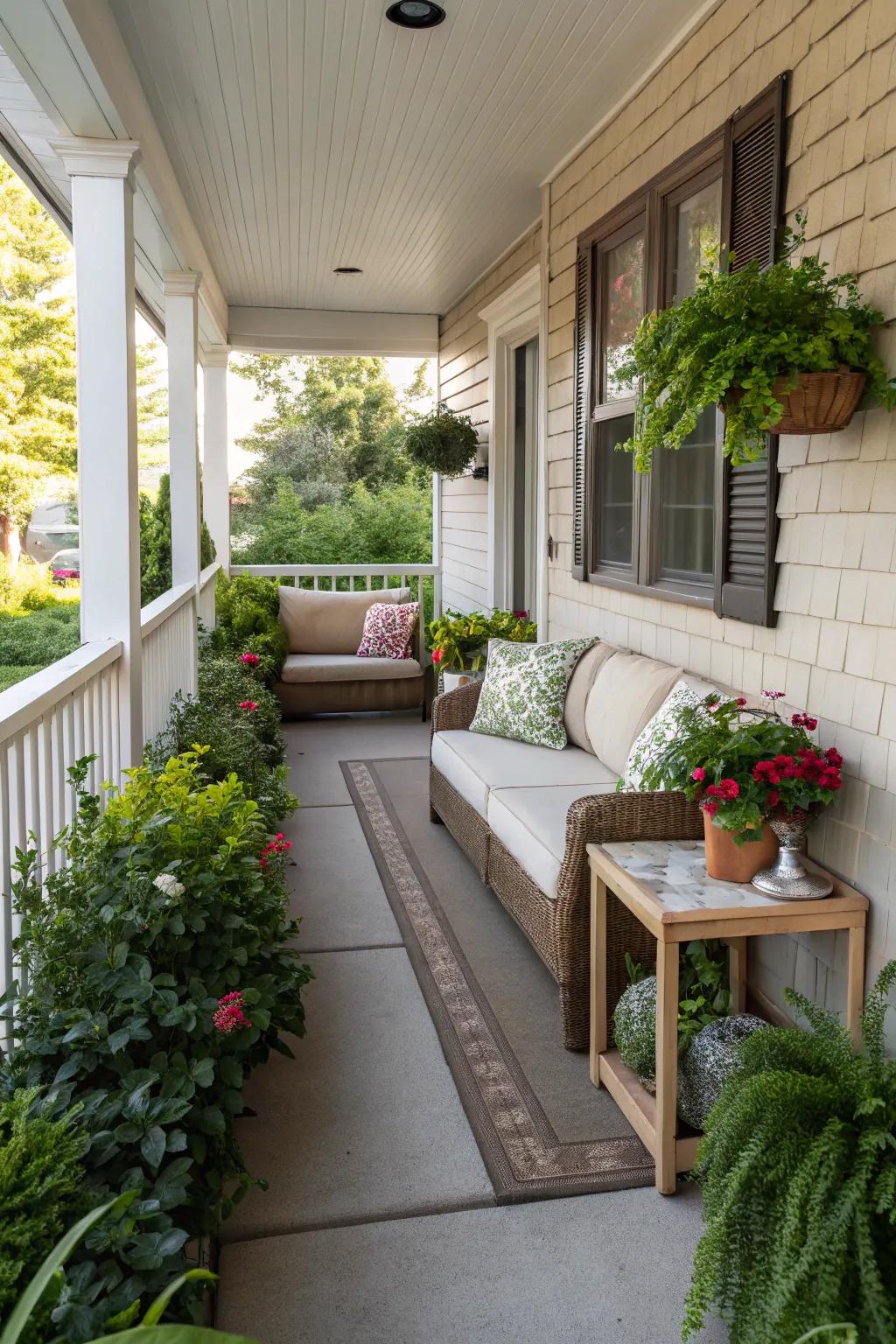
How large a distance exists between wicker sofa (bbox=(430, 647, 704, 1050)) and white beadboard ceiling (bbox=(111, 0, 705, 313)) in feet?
6.77

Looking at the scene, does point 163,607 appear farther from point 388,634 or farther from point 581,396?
point 388,634

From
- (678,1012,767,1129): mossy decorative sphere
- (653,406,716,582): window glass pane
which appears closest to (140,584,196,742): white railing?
(653,406,716,582): window glass pane

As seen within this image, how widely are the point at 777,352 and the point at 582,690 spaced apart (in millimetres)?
2002

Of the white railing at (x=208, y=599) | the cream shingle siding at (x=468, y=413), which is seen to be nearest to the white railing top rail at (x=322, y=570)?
the cream shingle siding at (x=468, y=413)

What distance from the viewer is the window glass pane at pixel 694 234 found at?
338 centimetres

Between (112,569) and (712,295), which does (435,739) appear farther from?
(712,295)

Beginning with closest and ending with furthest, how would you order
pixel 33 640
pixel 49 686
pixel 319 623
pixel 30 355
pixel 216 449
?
pixel 49 686 < pixel 33 640 < pixel 30 355 < pixel 319 623 < pixel 216 449

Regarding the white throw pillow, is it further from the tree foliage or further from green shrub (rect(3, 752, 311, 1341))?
the tree foliage

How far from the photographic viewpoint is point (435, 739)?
4.68 m

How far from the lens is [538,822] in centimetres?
324

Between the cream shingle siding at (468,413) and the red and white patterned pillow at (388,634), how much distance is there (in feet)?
1.50

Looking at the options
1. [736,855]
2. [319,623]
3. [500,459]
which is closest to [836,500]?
[736,855]

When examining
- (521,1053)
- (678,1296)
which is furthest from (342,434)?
(678,1296)

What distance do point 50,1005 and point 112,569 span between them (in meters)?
1.69
